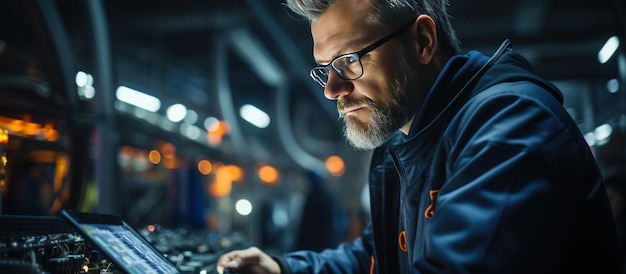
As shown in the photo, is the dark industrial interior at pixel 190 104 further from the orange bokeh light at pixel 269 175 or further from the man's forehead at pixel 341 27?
the orange bokeh light at pixel 269 175

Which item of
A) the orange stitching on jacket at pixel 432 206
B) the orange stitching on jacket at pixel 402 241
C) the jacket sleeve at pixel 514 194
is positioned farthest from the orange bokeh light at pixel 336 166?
the jacket sleeve at pixel 514 194

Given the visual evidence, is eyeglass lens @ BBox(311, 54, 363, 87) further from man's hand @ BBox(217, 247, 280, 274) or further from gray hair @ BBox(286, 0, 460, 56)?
man's hand @ BBox(217, 247, 280, 274)

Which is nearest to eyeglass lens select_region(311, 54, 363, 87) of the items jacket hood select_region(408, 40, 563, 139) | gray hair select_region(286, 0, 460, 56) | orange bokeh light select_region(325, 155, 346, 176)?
gray hair select_region(286, 0, 460, 56)

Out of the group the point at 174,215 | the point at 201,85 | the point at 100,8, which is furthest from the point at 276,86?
the point at 100,8

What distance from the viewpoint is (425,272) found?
3.35 ft

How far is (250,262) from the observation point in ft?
5.51

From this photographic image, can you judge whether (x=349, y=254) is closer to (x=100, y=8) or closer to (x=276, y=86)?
(x=100, y=8)

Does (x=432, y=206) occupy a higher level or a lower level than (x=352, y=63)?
lower

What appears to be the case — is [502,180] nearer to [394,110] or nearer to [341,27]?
[394,110]

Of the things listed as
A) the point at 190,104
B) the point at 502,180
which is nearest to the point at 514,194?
the point at 502,180

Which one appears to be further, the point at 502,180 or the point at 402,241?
the point at 402,241

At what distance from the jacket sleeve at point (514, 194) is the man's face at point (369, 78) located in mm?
333

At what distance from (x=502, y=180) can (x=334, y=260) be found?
0.97m

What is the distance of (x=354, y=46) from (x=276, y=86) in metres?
9.37
